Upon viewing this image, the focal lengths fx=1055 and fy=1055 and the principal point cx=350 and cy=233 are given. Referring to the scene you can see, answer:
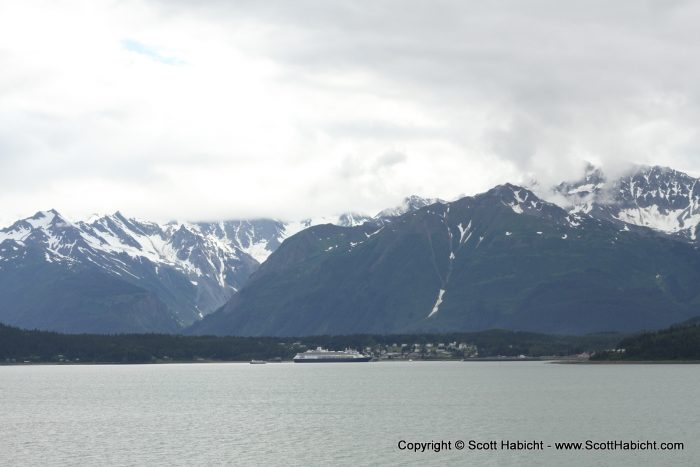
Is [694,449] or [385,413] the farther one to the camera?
[385,413]

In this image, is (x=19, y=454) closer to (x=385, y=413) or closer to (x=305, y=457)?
(x=305, y=457)

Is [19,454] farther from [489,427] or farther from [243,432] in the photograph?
[489,427]

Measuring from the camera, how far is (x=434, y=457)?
10569 cm

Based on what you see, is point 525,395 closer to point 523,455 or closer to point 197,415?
point 197,415

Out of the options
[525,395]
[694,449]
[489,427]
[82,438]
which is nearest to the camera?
[694,449]

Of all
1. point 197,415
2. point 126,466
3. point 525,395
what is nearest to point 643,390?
point 525,395

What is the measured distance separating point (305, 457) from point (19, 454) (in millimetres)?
30336

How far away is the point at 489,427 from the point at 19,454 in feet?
187

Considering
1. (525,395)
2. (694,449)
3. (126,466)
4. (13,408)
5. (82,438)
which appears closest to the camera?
(126,466)

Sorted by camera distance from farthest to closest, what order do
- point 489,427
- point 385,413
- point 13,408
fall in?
point 13,408
point 385,413
point 489,427

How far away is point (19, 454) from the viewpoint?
4348 inches

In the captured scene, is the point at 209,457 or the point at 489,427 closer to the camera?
the point at 209,457

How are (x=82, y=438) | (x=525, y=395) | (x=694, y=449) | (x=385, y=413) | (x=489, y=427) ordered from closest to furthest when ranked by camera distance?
(x=694, y=449) → (x=82, y=438) → (x=489, y=427) → (x=385, y=413) → (x=525, y=395)

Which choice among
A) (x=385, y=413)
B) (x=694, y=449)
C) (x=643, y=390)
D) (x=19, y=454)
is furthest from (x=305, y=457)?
(x=643, y=390)
